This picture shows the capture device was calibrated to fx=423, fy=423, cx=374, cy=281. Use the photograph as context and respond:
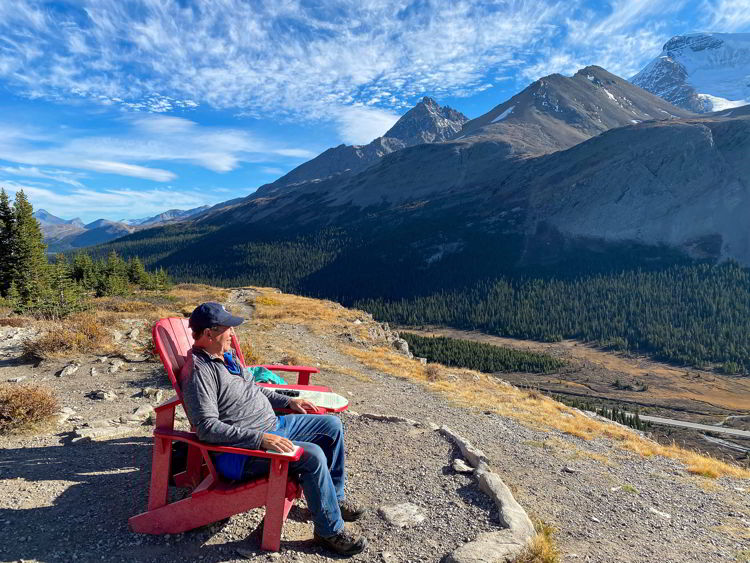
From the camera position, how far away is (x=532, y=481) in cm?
718

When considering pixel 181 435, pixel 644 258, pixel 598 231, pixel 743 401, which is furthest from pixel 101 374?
pixel 598 231

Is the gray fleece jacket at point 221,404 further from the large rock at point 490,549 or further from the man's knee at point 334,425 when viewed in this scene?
the large rock at point 490,549

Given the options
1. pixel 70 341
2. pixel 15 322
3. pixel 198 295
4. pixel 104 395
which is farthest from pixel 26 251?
pixel 104 395

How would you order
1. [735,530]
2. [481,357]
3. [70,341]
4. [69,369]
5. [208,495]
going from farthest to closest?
[481,357] → [70,341] → [69,369] → [735,530] → [208,495]

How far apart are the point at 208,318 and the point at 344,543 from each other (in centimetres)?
277

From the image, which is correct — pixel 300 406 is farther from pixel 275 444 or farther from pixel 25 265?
pixel 25 265

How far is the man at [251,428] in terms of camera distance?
14.1 ft

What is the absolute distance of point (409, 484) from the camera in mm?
6289

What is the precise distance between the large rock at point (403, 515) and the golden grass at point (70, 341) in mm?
11322

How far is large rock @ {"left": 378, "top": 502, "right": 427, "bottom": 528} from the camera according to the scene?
518 centimetres

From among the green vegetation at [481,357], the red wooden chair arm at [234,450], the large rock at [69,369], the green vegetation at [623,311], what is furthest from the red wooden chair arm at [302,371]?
the green vegetation at [623,311]

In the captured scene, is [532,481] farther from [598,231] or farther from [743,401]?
[598,231]

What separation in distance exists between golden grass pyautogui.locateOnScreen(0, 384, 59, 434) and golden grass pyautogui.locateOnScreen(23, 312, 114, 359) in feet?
17.2

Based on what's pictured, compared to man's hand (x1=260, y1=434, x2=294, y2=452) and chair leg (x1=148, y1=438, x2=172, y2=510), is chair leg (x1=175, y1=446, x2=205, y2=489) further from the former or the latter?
man's hand (x1=260, y1=434, x2=294, y2=452)
